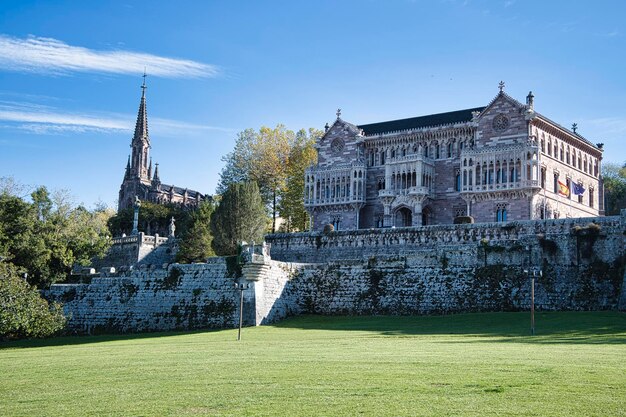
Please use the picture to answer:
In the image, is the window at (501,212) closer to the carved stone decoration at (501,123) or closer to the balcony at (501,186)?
the balcony at (501,186)

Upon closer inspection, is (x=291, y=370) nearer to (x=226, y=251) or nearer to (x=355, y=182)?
(x=226, y=251)

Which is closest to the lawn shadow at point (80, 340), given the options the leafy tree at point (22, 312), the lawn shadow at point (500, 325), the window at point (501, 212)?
the leafy tree at point (22, 312)

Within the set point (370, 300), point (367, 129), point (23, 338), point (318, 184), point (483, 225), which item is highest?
point (367, 129)

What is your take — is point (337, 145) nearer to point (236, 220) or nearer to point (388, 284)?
point (236, 220)

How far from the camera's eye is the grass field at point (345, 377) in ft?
45.9

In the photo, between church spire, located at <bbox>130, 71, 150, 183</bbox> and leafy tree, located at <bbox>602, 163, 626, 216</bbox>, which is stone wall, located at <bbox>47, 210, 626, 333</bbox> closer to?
leafy tree, located at <bbox>602, 163, 626, 216</bbox>

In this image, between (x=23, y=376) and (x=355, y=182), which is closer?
(x=23, y=376)

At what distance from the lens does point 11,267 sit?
142 feet

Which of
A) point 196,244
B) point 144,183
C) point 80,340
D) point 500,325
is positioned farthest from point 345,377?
point 144,183

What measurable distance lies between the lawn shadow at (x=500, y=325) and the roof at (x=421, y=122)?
3421 centimetres

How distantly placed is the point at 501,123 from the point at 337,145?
17.7 metres

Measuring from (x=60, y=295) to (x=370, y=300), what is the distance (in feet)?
64.8

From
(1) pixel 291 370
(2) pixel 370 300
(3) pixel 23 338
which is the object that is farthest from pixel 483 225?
(1) pixel 291 370

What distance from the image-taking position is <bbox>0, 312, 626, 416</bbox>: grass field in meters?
14.0
